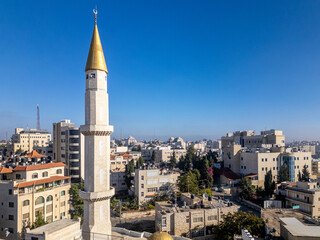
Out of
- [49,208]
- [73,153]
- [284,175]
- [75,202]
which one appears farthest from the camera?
[73,153]

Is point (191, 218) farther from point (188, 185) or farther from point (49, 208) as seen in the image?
point (49, 208)

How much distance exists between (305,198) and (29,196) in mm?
40230

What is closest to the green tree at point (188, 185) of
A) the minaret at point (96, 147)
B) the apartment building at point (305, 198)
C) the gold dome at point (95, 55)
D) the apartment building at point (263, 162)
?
the apartment building at point (305, 198)

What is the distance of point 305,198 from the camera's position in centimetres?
3525

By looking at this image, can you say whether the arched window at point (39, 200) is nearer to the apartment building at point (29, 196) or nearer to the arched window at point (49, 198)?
the apartment building at point (29, 196)

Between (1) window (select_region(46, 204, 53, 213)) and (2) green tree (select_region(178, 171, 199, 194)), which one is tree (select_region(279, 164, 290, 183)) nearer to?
(2) green tree (select_region(178, 171, 199, 194))

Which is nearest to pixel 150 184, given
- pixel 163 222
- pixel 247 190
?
pixel 163 222

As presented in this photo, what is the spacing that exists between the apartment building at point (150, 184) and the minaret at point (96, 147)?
87.8 feet

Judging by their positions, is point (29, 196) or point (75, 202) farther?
point (75, 202)

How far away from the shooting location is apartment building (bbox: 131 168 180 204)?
42.7m

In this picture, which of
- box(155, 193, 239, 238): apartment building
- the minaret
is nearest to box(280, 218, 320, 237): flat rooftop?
box(155, 193, 239, 238): apartment building

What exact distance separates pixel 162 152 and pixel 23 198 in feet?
220

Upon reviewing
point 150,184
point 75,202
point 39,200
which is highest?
point 39,200

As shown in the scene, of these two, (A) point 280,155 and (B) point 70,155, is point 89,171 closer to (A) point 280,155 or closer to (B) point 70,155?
(B) point 70,155
